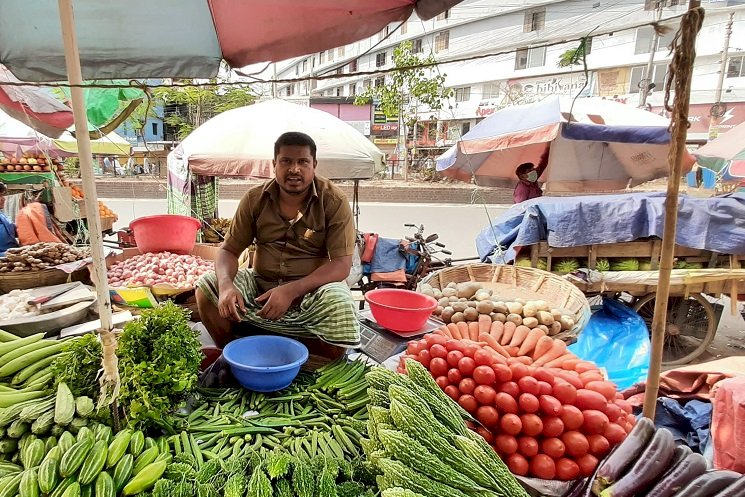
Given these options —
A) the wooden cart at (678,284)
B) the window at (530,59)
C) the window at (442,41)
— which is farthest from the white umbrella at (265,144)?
the window at (442,41)

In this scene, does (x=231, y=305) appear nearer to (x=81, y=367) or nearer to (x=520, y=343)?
(x=81, y=367)

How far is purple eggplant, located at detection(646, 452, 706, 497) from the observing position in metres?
1.23

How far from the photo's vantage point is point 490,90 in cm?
2814

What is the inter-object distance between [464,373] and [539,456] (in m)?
0.40

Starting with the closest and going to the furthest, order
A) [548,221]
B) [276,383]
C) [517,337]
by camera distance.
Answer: [276,383] < [517,337] < [548,221]

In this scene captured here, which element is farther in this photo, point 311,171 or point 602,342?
point 602,342

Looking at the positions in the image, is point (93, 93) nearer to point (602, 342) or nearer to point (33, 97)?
point (33, 97)

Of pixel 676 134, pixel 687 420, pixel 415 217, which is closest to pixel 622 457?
pixel 687 420

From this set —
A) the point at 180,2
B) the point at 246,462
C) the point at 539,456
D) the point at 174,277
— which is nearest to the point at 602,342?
the point at 539,456

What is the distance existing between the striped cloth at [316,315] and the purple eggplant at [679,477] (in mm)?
1523

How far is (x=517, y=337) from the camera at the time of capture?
221 cm

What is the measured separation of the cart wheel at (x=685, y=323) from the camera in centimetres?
458

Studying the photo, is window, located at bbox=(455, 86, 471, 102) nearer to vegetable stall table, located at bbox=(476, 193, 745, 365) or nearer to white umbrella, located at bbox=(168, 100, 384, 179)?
white umbrella, located at bbox=(168, 100, 384, 179)

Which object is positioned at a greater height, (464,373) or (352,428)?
(464,373)
